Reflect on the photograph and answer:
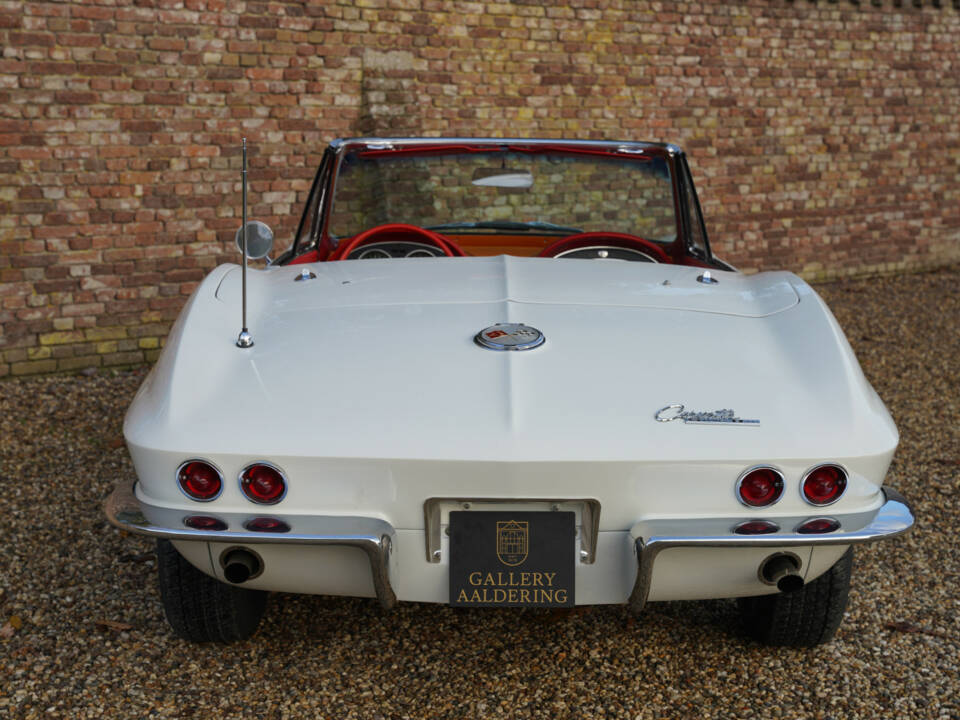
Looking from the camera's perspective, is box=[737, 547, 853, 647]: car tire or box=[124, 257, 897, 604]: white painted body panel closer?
box=[124, 257, 897, 604]: white painted body panel

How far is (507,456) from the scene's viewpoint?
204 centimetres

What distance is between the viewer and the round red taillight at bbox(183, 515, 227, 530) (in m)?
2.12

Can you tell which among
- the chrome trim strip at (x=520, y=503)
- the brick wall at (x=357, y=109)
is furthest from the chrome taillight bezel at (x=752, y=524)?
the brick wall at (x=357, y=109)

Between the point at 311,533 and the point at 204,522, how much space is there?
249 millimetres

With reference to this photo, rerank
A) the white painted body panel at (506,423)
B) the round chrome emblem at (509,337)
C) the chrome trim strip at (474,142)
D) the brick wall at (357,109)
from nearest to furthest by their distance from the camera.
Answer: the white painted body panel at (506,423)
the round chrome emblem at (509,337)
the chrome trim strip at (474,142)
the brick wall at (357,109)

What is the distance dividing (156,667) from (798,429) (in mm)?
1868

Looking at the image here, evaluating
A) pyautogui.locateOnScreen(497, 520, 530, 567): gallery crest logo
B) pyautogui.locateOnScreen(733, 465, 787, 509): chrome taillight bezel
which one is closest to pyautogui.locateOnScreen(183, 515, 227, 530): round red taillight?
pyautogui.locateOnScreen(497, 520, 530, 567): gallery crest logo

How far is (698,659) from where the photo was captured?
Result: 2.73 meters

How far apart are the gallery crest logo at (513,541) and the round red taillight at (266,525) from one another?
478 millimetres

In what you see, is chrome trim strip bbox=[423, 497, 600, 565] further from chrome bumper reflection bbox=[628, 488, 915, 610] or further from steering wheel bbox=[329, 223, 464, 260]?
steering wheel bbox=[329, 223, 464, 260]

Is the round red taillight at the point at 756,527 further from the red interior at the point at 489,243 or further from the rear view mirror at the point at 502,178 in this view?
the rear view mirror at the point at 502,178

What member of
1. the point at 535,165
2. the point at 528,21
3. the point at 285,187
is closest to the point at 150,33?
the point at 285,187

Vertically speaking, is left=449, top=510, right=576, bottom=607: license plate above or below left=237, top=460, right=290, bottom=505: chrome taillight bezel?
below

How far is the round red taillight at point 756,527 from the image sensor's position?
2115 mm
